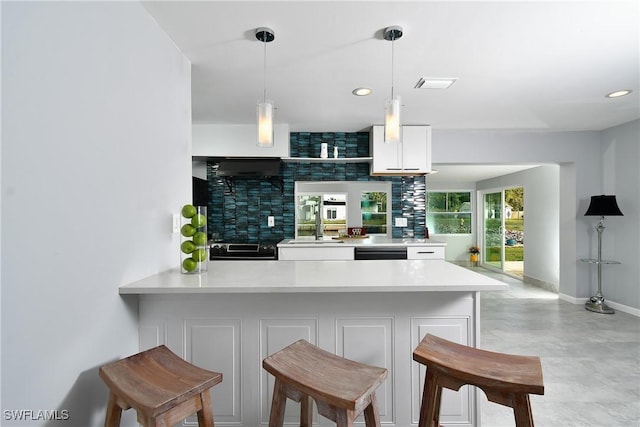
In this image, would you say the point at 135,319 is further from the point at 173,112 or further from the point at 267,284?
the point at 173,112

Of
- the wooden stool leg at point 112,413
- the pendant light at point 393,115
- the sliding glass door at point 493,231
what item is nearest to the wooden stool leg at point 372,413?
the wooden stool leg at point 112,413

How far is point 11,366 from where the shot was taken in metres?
0.93

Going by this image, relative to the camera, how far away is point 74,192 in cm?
116

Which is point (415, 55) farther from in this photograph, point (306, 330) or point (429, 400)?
point (429, 400)

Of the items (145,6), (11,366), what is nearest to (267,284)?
(11,366)

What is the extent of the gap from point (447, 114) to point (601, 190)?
8.55 feet

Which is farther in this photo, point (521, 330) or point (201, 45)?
point (521, 330)

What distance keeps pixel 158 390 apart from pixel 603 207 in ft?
16.1

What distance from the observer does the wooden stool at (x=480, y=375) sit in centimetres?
107

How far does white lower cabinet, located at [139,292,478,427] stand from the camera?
165 cm

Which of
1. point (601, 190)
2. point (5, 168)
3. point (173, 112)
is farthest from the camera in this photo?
point (601, 190)

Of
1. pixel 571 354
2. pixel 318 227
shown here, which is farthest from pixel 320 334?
pixel 318 227

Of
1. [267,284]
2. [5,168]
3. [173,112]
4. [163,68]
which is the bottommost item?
[267,284]

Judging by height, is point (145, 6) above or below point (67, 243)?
above
